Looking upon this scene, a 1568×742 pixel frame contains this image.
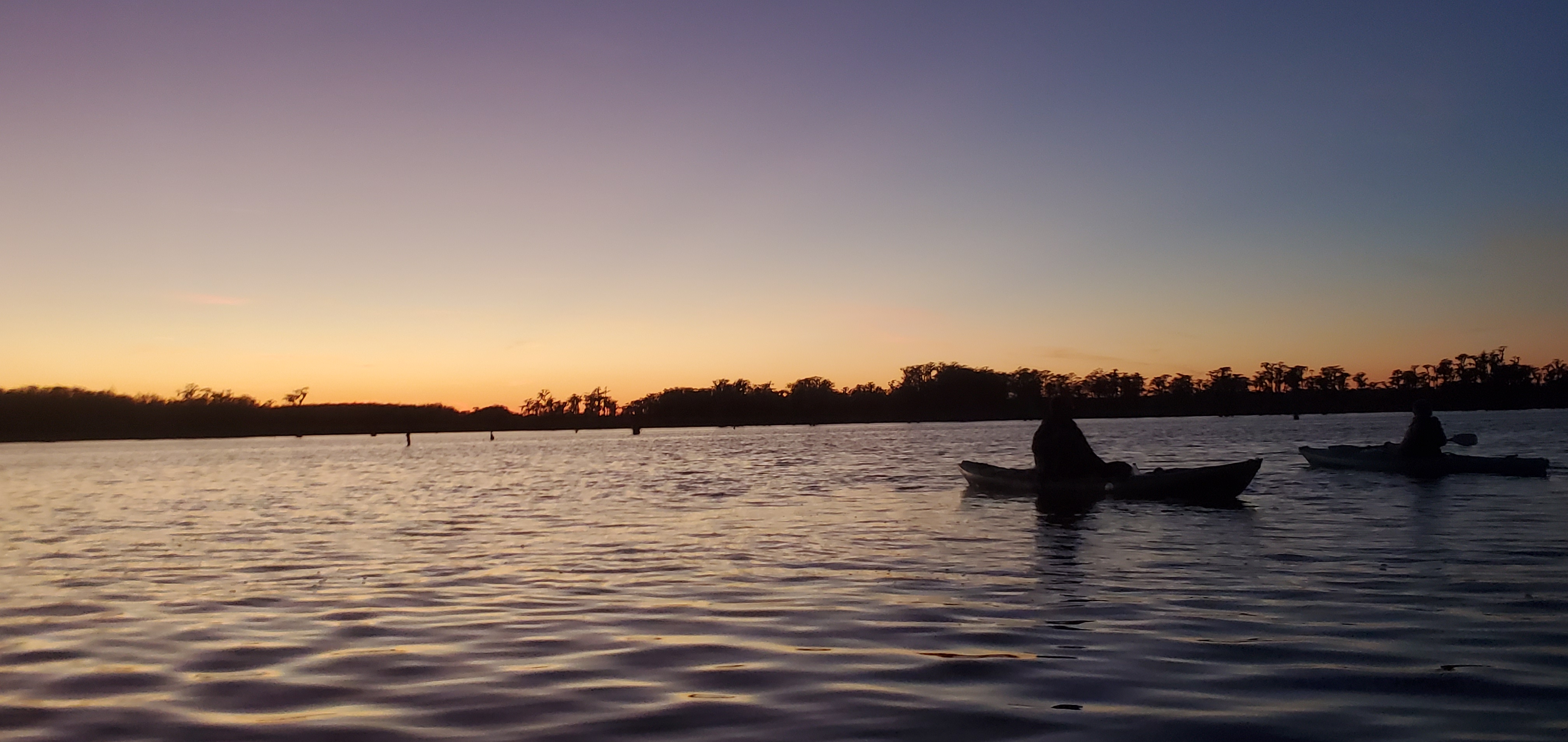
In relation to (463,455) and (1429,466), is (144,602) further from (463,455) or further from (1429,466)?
(463,455)

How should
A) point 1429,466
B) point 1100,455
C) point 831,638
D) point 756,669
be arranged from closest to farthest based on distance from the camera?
1. point 756,669
2. point 831,638
3. point 1429,466
4. point 1100,455

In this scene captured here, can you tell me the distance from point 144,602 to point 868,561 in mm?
8690

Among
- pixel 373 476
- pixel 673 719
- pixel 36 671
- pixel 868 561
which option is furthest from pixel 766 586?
pixel 373 476

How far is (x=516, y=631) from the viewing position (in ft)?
30.6

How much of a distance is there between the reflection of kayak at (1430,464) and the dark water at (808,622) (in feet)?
7.48

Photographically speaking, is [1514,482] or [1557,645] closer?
[1557,645]

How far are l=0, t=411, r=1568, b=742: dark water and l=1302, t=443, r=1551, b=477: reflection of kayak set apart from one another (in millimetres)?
2279

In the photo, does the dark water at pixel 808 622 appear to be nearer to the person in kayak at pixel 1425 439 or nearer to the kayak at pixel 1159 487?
the kayak at pixel 1159 487

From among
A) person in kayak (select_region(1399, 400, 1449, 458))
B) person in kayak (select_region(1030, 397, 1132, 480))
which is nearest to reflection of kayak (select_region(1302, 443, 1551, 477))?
person in kayak (select_region(1399, 400, 1449, 458))

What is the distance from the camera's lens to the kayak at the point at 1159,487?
2120cm

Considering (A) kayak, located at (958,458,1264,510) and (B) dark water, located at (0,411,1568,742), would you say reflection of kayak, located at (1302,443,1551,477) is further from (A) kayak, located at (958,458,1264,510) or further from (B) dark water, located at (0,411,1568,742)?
(A) kayak, located at (958,458,1264,510)

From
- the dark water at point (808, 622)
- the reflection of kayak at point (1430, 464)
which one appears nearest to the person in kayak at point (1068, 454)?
the dark water at point (808, 622)

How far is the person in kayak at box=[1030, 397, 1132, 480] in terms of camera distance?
21875 mm

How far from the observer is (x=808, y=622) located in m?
9.51
